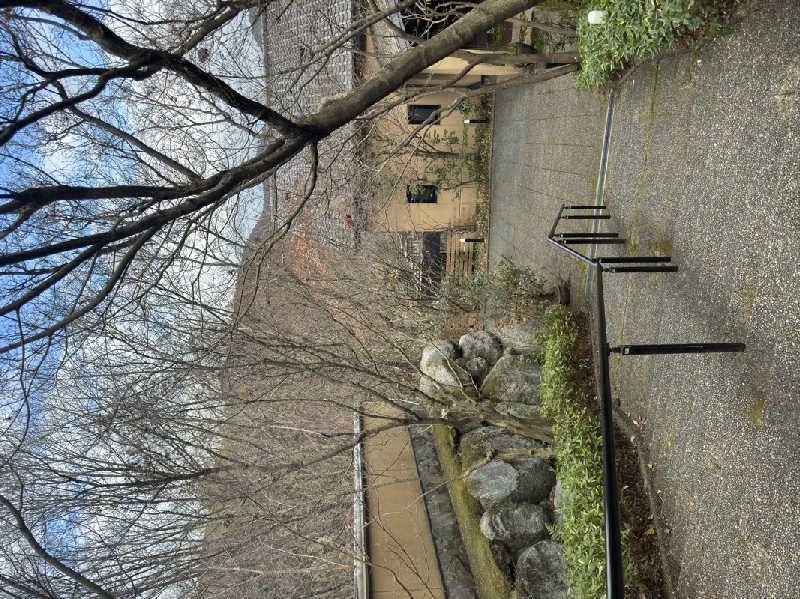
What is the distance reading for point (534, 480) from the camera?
6.70 metres

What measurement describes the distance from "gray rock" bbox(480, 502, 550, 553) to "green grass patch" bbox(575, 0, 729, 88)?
Answer: 16.1 feet

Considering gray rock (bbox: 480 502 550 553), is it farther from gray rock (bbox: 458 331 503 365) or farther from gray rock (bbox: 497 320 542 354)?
gray rock (bbox: 458 331 503 365)

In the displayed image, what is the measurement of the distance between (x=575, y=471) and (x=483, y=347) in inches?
141

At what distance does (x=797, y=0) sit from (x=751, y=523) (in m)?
3.23

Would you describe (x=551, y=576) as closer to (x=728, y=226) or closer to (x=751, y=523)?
(x=751, y=523)

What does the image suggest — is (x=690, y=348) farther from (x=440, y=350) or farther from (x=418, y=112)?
(x=418, y=112)

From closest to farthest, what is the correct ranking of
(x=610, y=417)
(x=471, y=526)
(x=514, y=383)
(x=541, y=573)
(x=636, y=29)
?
(x=610, y=417) < (x=636, y=29) < (x=541, y=573) < (x=471, y=526) < (x=514, y=383)

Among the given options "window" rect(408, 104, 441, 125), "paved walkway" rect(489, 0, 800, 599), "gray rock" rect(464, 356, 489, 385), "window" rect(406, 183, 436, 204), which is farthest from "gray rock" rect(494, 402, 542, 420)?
"window" rect(408, 104, 441, 125)

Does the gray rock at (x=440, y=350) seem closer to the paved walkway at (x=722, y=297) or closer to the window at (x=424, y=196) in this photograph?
the paved walkway at (x=722, y=297)

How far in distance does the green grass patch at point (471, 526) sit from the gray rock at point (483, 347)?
4.90ft

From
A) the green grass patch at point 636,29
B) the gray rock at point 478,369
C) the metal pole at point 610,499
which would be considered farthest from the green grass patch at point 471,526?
the green grass patch at point 636,29

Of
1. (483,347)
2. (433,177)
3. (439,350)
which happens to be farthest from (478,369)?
(433,177)

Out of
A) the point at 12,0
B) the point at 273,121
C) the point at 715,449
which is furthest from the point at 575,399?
the point at 12,0

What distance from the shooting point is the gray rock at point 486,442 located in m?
7.14
